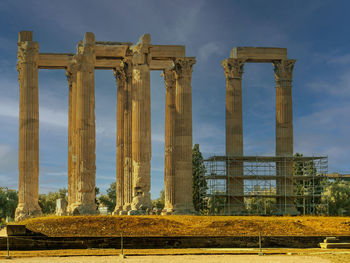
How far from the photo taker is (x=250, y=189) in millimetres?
57375

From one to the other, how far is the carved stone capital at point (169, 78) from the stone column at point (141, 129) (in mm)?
9972

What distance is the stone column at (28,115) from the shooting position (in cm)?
4797

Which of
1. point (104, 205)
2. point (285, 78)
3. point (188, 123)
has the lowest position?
point (104, 205)

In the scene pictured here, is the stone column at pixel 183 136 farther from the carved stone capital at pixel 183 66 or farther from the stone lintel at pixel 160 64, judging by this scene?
the stone lintel at pixel 160 64

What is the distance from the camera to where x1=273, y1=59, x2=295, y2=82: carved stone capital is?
55.8 metres

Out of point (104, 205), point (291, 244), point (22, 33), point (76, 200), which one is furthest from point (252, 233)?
point (104, 205)

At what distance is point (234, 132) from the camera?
177ft

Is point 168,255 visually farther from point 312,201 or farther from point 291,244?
point 312,201

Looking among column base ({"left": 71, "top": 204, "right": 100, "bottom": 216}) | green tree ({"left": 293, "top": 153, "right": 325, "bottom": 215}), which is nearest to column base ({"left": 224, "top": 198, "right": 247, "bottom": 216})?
green tree ({"left": 293, "top": 153, "right": 325, "bottom": 215})

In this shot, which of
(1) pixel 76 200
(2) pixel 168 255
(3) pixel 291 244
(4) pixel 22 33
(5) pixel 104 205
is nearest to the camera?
(2) pixel 168 255

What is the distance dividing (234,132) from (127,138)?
10468 millimetres

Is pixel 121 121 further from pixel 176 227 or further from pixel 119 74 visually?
pixel 176 227

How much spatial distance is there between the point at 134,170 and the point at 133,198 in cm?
224

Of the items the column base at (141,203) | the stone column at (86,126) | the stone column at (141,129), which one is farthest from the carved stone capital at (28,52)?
the column base at (141,203)
